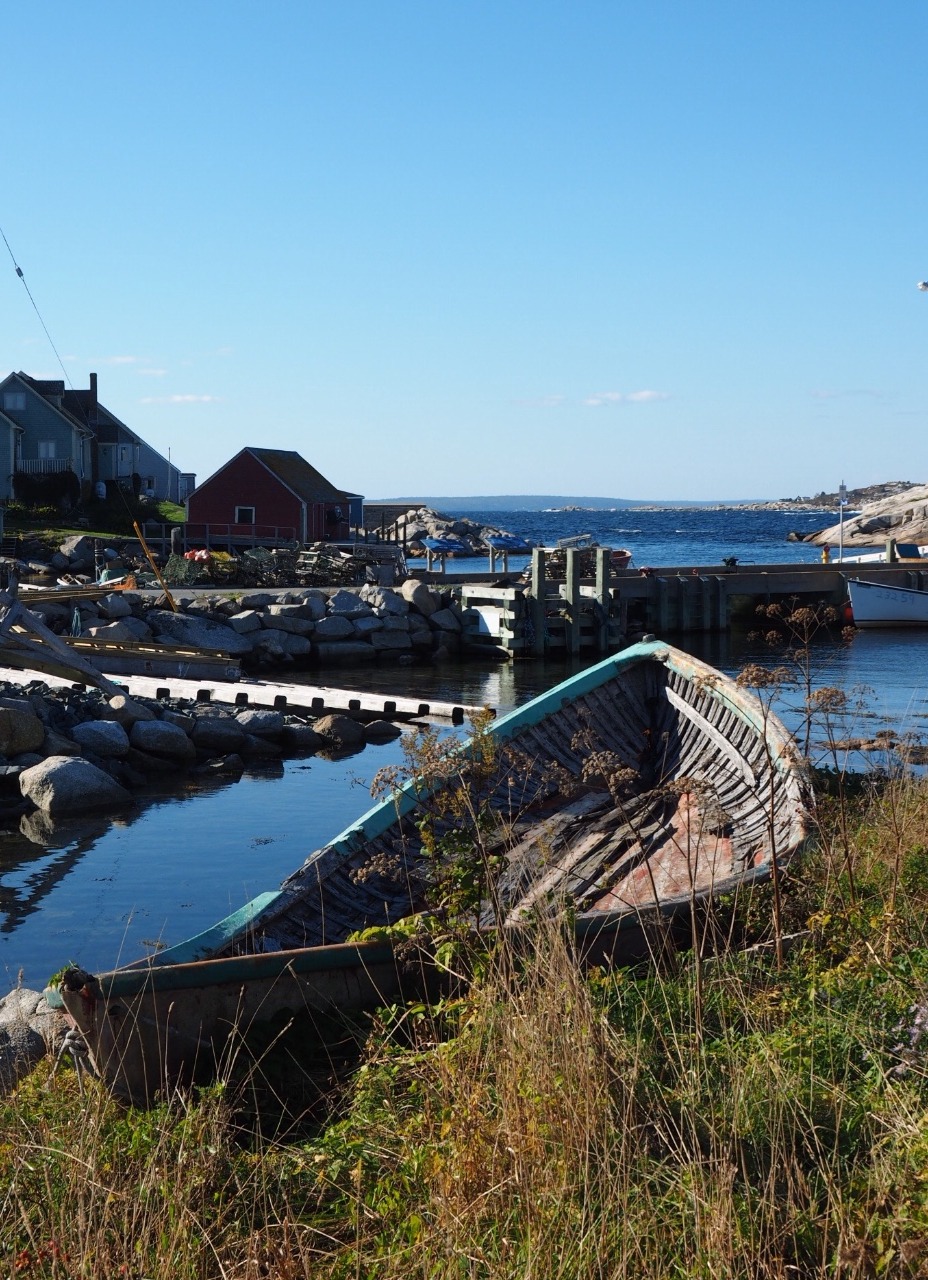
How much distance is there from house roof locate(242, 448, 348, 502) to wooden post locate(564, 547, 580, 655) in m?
23.4

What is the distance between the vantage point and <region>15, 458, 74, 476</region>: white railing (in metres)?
61.2

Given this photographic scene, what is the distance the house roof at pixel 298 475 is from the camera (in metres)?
56.0

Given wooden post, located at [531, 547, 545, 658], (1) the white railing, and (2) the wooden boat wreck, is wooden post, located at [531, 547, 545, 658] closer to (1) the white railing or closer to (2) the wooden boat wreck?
(2) the wooden boat wreck

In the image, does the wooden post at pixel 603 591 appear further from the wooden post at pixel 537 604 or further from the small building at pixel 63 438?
the small building at pixel 63 438

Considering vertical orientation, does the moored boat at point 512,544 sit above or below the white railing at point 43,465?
below

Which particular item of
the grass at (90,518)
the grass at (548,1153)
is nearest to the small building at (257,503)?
the grass at (90,518)

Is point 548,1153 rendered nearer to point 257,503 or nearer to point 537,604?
point 537,604

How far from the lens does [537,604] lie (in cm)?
3416

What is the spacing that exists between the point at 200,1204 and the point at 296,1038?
1.39 meters

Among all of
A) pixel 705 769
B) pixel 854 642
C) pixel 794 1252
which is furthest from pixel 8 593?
pixel 854 642

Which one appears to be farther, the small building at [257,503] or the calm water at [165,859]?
the small building at [257,503]

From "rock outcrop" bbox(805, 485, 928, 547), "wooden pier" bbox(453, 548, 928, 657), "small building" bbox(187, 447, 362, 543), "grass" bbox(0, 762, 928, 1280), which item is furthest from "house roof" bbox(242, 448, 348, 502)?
"grass" bbox(0, 762, 928, 1280)

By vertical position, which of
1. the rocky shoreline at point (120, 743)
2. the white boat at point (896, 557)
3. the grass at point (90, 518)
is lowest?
the rocky shoreline at point (120, 743)

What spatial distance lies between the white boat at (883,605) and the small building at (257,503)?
75.9 ft
